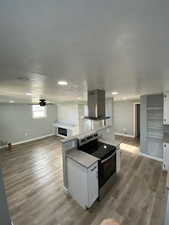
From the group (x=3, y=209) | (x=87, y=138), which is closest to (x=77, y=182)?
(x=87, y=138)

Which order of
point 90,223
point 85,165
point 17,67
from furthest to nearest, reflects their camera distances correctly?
point 85,165
point 90,223
point 17,67

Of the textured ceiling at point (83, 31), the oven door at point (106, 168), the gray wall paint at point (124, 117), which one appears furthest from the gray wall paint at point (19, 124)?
the textured ceiling at point (83, 31)

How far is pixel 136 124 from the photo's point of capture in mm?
6355

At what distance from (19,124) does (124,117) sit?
588 cm

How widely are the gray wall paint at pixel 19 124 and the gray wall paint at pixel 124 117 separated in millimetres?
4453

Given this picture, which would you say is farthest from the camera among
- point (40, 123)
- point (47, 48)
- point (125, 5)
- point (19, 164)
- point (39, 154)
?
point (40, 123)

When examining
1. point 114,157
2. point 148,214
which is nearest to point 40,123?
point 114,157

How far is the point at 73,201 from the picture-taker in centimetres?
226

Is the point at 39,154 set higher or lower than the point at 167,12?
lower

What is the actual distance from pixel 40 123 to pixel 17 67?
6.23 m

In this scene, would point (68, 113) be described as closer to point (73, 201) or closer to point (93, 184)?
point (73, 201)

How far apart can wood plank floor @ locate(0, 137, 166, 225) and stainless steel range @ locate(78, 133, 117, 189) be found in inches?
15.3

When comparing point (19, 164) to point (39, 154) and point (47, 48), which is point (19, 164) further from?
point (47, 48)

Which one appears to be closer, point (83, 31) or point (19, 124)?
point (83, 31)
